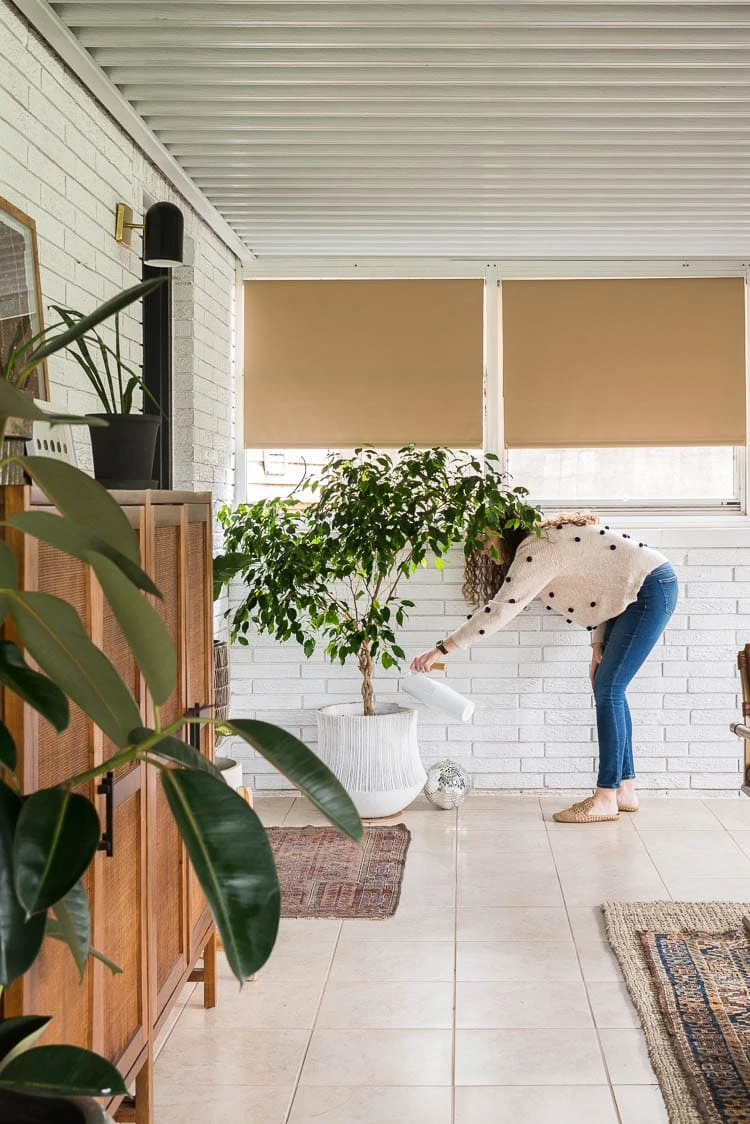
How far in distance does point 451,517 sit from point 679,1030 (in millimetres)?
2431

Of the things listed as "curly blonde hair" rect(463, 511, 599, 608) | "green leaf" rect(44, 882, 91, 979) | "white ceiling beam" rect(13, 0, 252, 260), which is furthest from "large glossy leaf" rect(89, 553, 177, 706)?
"curly blonde hair" rect(463, 511, 599, 608)

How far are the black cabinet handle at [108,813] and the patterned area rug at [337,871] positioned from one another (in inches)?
64.4

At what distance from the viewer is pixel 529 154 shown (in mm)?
3994

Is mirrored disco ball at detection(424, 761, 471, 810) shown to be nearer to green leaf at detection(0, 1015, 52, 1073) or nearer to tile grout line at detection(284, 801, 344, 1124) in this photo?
tile grout line at detection(284, 801, 344, 1124)

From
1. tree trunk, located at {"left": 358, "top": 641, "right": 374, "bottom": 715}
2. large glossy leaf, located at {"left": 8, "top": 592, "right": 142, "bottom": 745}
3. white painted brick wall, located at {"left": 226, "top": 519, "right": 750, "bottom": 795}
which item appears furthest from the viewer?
white painted brick wall, located at {"left": 226, "top": 519, "right": 750, "bottom": 795}

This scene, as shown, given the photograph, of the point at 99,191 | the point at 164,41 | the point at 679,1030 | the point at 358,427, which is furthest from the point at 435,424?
the point at 679,1030

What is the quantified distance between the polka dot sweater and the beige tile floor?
916 mm

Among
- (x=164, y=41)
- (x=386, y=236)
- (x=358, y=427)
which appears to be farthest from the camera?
(x=358, y=427)

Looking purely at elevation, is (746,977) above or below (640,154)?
below

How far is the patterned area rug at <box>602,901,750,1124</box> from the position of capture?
2.50m

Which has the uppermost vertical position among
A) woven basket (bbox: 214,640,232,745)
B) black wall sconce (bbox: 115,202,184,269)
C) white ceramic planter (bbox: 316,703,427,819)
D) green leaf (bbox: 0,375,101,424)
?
black wall sconce (bbox: 115,202,184,269)

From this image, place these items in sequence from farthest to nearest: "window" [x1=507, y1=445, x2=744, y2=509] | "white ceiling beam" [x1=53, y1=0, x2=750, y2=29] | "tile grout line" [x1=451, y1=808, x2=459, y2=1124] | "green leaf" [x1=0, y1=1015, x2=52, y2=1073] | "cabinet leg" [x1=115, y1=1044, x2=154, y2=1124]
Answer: "window" [x1=507, y1=445, x2=744, y2=509] < "white ceiling beam" [x1=53, y1=0, x2=750, y2=29] < "tile grout line" [x1=451, y1=808, x2=459, y2=1124] < "cabinet leg" [x1=115, y1=1044, x2=154, y2=1124] < "green leaf" [x1=0, y1=1015, x2=52, y2=1073]

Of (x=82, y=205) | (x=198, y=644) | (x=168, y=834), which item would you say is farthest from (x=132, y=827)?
(x=82, y=205)

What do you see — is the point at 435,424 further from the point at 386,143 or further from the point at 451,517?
the point at 386,143
